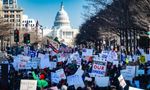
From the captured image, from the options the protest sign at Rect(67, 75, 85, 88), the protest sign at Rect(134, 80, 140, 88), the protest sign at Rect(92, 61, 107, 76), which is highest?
the protest sign at Rect(92, 61, 107, 76)

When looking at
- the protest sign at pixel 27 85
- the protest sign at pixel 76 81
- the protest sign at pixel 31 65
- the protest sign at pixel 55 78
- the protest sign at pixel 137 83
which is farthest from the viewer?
the protest sign at pixel 31 65

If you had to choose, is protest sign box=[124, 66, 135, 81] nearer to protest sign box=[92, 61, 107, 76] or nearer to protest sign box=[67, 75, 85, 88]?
protest sign box=[92, 61, 107, 76]

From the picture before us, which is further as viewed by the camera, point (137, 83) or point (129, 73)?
point (129, 73)

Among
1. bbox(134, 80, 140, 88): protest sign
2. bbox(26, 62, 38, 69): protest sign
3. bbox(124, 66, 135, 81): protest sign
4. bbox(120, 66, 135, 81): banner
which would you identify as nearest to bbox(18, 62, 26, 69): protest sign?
bbox(26, 62, 38, 69): protest sign

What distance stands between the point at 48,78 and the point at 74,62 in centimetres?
652

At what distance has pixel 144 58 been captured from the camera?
27.0 meters

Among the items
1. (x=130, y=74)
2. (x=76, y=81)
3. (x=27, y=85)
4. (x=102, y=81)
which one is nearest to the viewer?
(x=27, y=85)

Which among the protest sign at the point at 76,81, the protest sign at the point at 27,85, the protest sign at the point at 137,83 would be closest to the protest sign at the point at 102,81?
the protest sign at the point at 76,81

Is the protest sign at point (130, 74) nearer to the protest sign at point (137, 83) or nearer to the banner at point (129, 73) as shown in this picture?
the banner at point (129, 73)

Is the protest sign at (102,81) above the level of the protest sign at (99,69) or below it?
below

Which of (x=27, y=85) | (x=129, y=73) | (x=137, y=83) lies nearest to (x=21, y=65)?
(x=129, y=73)

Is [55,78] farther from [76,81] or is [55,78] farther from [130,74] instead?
[130,74]

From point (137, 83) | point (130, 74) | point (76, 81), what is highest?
point (130, 74)

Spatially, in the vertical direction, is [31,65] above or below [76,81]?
above
